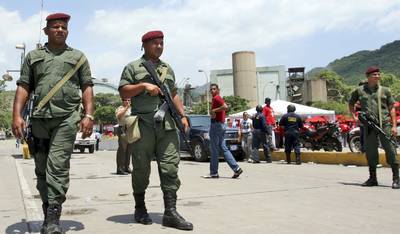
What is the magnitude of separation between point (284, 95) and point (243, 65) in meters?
15.2

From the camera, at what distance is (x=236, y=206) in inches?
226

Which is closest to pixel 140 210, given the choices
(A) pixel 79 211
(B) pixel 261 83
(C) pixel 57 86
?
(A) pixel 79 211

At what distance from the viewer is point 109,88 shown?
179250 millimetres

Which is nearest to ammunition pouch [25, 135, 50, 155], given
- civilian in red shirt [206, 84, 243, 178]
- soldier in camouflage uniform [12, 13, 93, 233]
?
soldier in camouflage uniform [12, 13, 93, 233]

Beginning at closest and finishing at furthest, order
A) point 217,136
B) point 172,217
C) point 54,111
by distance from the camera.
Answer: point 54,111
point 172,217
point 217,136

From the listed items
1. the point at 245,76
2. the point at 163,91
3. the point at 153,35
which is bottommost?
the point at 163,91

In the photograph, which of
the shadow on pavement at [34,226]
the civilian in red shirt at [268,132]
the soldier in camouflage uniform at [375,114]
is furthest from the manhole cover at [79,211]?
the civilian in red shirt at [268,132]

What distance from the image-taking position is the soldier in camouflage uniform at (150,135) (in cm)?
468

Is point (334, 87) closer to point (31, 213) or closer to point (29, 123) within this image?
point (31, 213)

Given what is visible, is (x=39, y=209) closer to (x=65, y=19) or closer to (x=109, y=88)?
(x=65, y=19)

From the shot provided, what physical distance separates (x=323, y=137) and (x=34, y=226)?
12826 mm

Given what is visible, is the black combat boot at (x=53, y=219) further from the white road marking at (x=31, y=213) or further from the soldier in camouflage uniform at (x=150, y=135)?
the soldier in camouflage uniform at (x=150, y=135)

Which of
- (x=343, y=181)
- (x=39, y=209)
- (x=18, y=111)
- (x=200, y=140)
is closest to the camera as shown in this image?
(x=18, y=111)

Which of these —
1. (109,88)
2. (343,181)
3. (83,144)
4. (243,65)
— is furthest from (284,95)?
(343,181)
